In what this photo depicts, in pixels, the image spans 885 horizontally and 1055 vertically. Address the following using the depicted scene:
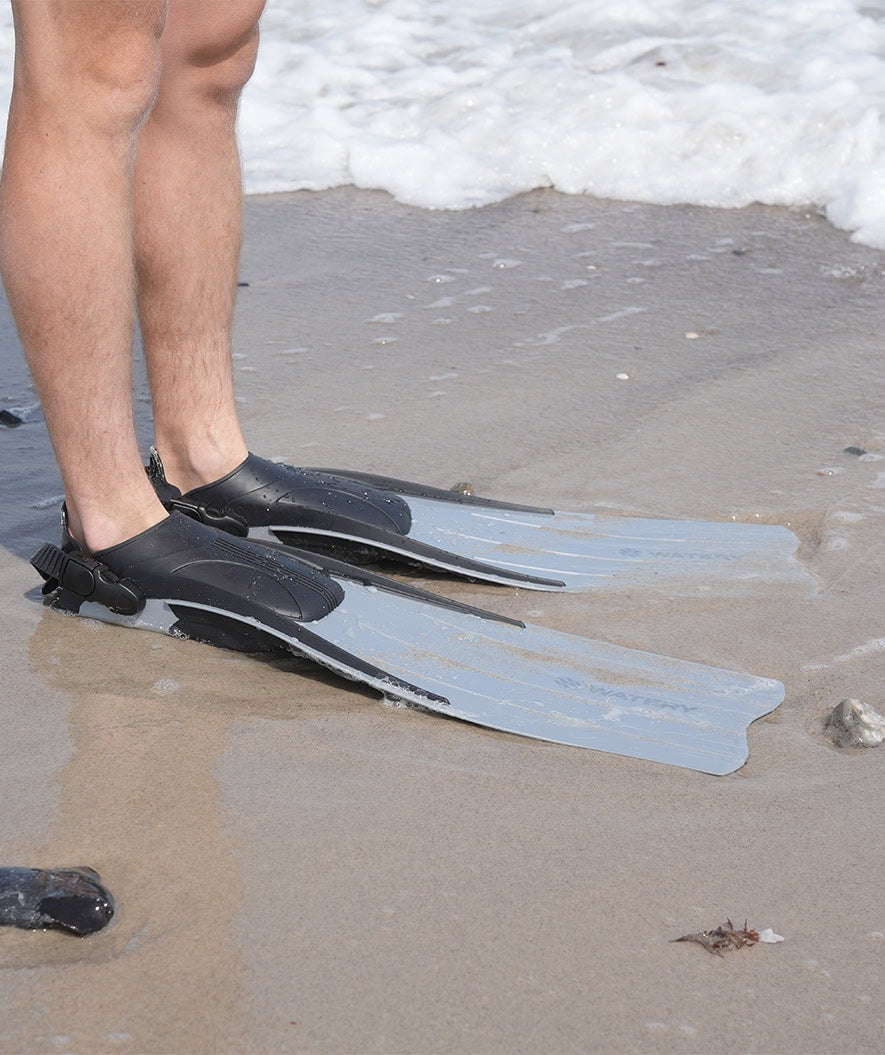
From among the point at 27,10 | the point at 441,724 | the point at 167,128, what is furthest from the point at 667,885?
the point at 167,128

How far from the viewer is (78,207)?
1.64 metres

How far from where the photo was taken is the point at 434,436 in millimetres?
2627

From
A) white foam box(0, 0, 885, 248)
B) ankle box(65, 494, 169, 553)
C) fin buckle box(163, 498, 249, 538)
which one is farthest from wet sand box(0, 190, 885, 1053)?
white foam box(0, 0, 885, 248)

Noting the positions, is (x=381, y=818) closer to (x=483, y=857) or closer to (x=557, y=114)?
(x=483, y=857)

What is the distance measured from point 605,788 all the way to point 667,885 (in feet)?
0.67

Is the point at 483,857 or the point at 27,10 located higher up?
the point at 27,10

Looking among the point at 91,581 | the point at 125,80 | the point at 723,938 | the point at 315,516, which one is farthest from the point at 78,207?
the point at 723,938

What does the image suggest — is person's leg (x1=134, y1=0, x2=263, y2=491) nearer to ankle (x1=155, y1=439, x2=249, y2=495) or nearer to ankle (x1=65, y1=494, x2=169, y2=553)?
ankle (x1=155, y1=439, x2=249, y2=495)

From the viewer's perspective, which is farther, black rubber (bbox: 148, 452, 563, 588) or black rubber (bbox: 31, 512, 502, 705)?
black rubber (bbox: 148, 452, 563, 588)

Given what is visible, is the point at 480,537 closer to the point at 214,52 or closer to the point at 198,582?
the point at 198,582

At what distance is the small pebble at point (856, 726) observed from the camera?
1.61m

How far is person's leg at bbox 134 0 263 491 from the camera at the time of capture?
2.00 meters

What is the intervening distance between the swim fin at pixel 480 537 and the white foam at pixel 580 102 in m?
1.98

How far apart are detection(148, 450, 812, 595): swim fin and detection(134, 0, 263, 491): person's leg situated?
7 cm
